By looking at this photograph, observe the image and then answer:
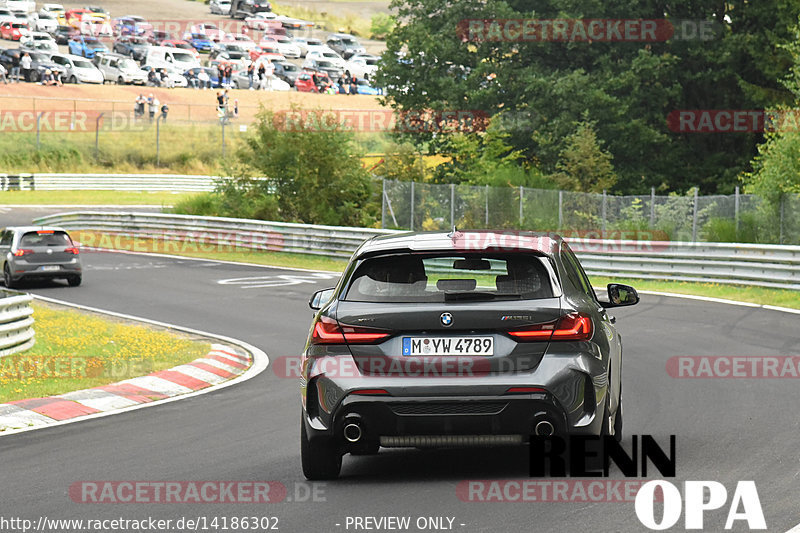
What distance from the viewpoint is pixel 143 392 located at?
13.3 meters

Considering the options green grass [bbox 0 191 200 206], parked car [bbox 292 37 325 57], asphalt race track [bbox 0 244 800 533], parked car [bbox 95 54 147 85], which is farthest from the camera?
parked car [bbox 292 37 325 57]

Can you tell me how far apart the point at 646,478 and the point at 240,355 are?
9.22m

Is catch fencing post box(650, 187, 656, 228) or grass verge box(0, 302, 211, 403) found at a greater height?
catch fencing post box(650, 187, 656, 228)

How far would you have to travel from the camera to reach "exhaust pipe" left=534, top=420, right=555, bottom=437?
7.54 meters

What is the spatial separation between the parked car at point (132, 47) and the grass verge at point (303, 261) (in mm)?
43792

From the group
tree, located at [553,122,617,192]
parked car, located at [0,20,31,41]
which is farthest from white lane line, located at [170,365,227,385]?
parked car, located at [0,20,31,41]

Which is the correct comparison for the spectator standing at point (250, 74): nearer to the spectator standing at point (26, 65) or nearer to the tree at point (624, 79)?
the spectator standing at point (26, 65)

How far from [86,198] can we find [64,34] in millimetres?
33145

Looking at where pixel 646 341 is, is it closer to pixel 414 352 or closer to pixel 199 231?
pixel 414 352

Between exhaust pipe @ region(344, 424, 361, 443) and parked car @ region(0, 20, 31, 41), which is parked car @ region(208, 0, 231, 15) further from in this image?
exhaust pipe @ region(344, 424, 361, 443)

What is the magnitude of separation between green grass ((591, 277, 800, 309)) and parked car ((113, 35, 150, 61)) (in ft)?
202

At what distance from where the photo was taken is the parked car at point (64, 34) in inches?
Answer: 3477

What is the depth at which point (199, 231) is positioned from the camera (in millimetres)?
37406

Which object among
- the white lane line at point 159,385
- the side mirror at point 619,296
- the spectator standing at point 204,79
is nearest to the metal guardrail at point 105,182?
the spectator standing at point 204,79
